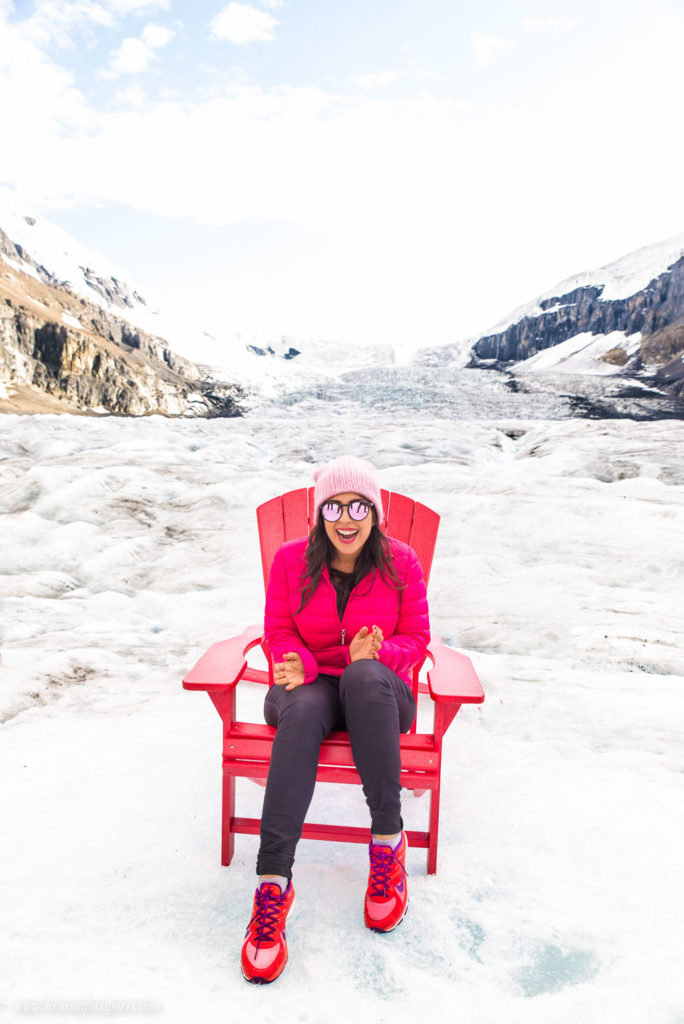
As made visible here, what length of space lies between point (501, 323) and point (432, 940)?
6643 centimetres

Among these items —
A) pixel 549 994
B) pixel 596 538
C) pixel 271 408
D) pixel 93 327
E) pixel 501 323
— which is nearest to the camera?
pixel 549 994

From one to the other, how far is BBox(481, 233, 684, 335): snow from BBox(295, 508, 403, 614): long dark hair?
53.7 metres

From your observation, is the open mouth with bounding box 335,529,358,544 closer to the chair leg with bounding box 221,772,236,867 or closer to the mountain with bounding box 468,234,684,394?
the chair leg with bounding box 221,772,236,867

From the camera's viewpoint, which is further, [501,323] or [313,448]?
[501,323]

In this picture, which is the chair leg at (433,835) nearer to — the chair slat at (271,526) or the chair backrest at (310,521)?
the chair backrest at (310,521)

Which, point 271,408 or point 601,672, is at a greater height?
point 271,408

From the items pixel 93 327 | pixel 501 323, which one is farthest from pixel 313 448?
pixel 501 323

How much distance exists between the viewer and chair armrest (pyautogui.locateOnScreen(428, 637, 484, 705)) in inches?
77.7

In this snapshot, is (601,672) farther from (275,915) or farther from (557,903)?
(275,915)

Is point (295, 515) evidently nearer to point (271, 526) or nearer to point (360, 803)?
point (271, 526)

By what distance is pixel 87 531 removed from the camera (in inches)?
243

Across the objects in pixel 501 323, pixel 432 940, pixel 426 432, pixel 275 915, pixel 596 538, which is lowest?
pixel 432 940

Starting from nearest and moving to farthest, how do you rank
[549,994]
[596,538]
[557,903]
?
1. [549,994]
2. [557,903]
3. [596,538]

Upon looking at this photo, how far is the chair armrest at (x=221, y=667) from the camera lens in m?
2.01
